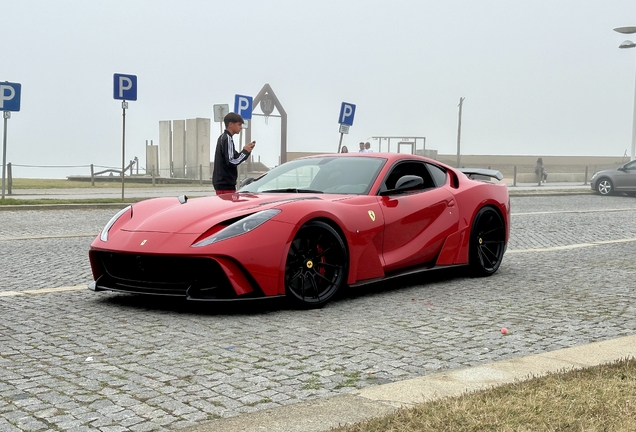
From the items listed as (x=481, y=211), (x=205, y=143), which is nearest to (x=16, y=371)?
(x=481, y=211)

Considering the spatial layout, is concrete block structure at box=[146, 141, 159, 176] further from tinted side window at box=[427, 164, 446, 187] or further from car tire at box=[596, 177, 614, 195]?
tinted side window at box=[427, 164, 446, 187]

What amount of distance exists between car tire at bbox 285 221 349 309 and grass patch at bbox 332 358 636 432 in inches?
95.7

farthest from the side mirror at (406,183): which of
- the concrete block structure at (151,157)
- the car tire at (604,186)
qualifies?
the concrete block structure at (151,157)

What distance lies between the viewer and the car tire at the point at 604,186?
98.0 feet

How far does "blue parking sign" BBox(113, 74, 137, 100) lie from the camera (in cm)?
1972

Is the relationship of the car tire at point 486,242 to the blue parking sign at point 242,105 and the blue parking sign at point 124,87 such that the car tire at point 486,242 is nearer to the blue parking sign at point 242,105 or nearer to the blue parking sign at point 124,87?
the blue parking sign at point 124,87

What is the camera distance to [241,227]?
6008mm

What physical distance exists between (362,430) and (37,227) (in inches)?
445

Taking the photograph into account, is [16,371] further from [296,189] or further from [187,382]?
[296,189]

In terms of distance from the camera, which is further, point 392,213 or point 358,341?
point 392,213

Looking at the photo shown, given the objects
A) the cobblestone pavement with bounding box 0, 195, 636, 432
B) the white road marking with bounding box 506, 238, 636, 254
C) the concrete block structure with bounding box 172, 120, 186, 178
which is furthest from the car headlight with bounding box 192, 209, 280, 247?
the concrete block structure with bounding box 172, 120, 186, 178

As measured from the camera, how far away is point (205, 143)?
43.2 m

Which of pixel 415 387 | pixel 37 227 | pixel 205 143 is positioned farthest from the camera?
pixel 205 143

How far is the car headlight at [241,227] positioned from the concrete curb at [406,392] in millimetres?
2108
